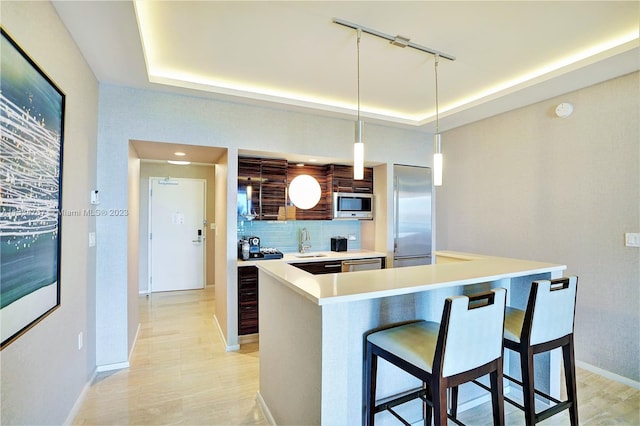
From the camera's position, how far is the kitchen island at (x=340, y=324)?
1.51 m

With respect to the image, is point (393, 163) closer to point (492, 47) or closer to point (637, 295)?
point (492, 47)

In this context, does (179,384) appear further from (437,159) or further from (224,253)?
(437,159)

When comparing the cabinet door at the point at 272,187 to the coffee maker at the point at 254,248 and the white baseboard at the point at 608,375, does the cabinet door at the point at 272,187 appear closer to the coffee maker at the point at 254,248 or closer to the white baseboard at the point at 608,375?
the coffee maker at the point at 254,248

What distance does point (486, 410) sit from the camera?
2.28 meters

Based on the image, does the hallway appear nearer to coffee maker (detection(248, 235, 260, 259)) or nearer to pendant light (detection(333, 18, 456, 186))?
coffee maker (detection(248, 235, 260, 259))

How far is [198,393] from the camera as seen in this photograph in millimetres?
2502

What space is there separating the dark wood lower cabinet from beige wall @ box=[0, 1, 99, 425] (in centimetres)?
130

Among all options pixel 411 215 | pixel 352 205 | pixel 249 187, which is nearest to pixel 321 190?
pixel 352 205

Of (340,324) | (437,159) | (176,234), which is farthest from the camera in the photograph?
(176,234)

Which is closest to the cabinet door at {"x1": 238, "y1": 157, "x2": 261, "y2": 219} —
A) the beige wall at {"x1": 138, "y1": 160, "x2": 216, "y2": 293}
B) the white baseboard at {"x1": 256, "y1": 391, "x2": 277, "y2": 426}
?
the white baseboard at {"x1": 256, "y1": 391, "x2": 277, "y2": 426}

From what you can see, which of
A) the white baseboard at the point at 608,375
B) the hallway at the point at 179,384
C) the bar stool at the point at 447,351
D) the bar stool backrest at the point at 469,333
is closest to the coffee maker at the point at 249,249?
the hallway at the point at 179,384

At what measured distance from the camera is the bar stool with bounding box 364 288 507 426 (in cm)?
143

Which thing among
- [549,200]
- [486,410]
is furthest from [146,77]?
[549,200]

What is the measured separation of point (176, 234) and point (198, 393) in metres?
3.84
